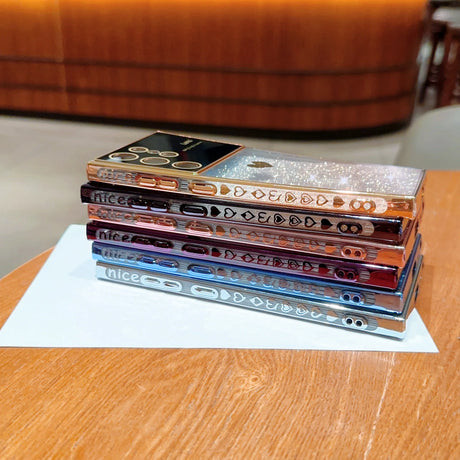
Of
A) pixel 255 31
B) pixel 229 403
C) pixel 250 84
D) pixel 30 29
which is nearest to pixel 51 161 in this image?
pixel 30 29

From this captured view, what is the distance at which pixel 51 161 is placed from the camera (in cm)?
355

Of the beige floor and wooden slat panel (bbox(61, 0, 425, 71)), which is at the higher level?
wooden slat panel (bbox(61, 0, 425, 71))

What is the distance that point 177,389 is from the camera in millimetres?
525

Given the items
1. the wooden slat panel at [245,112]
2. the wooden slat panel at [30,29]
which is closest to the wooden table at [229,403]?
the wooden slat panel at [245,112]

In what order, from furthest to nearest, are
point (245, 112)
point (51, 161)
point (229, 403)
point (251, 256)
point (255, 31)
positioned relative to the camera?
point (245, 112) → point (255, 31) → point (51, 161) → point (251, 256) → point (229, 403)

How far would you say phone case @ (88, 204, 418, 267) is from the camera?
0.56 metres

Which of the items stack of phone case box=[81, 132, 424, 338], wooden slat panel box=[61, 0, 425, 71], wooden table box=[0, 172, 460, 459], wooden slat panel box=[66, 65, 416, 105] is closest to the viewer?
wooden table box=[0, 172, 460, 459]

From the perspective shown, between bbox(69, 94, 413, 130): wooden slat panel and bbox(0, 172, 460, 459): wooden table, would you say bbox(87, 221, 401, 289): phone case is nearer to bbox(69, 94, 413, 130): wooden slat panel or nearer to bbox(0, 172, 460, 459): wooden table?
bbox(0, 172, 460, 459): wooden table

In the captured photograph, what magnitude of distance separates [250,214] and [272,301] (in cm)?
11

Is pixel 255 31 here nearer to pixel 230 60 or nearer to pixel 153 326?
pixel 230 60

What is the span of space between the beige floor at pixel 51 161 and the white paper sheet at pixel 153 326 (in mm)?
1685

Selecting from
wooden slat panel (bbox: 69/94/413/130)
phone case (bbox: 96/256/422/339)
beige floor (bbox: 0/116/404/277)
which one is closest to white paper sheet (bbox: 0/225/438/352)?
phone case (bbox: 96/256/422/339)

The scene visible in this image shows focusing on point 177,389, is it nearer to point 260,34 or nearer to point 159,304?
point 159,304

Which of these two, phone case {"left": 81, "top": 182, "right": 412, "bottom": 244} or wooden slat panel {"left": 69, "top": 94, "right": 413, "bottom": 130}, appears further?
wooden slat panel {"left": 69, "top": 94, "right": 413, "bottom": 130}
